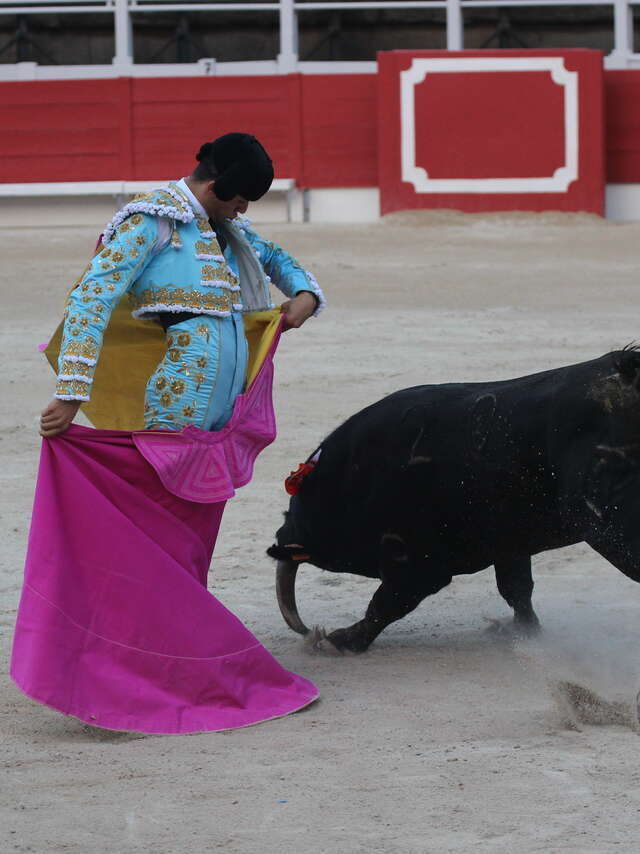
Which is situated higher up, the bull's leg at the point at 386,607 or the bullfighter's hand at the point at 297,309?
the bullfighter's hand at the point at 297,309

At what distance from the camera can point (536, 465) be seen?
113 inches

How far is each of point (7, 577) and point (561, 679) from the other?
58.4 inches

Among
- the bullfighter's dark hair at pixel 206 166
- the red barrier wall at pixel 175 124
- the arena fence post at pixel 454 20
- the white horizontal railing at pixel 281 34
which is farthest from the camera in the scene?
the arena fence post at pixel 454 20

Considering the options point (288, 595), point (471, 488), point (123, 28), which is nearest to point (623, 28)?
point (123, 28)

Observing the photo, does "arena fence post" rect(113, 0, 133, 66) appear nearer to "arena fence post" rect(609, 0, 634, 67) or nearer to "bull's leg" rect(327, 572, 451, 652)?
"arena fence post" rect(609, 0, 634, 67)

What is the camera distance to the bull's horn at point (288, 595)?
3281 mm

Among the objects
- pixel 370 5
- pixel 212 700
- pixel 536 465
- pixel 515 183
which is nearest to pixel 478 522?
pixel 536 465

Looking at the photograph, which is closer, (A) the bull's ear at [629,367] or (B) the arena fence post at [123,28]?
(A) the bull's ear at [629,367]

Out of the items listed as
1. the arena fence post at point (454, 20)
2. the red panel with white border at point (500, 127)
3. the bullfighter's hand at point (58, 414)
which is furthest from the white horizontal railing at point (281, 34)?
the bullfighter's hand at point (58, 414)

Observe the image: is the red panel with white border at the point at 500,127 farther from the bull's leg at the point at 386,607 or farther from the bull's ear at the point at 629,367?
the bull's ear at the point at 629,367

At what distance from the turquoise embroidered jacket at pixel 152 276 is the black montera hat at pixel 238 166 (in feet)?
0.27

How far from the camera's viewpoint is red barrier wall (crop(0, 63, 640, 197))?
39.6ft

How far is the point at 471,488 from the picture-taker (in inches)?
117

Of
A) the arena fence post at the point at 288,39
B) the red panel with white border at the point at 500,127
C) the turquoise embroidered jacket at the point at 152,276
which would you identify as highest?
the arena fence post at the point at 288,39
